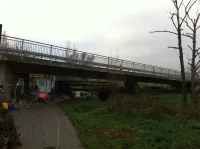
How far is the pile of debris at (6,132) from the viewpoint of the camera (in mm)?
6062

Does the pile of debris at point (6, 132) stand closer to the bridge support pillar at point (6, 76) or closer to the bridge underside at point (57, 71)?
the bridge support pillar at point (6, 76)

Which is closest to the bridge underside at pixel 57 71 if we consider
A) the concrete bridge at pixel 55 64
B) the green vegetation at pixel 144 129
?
the concrete bridge at pixel 55 64

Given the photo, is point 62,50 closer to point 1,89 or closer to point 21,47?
point 21,47

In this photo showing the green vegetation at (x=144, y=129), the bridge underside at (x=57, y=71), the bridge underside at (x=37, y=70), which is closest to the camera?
the green vegetation at (x=144, y=129)

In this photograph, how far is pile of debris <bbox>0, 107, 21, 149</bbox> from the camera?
19.9 ft

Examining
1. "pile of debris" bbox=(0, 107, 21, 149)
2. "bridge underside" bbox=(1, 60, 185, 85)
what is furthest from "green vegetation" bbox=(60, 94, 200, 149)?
"bridge underside" bbox=(1, 60, 185, 85)

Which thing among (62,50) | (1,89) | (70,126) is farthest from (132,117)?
(62,50)

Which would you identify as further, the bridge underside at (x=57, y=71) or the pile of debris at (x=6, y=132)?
the bridge underside at (x=57, y=71)

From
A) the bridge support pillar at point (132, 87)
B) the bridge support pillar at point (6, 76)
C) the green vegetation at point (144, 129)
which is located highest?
the bridge support pillar at point (6, 76)

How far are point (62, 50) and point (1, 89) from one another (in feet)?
23.5

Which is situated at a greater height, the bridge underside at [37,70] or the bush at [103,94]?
the bridge underside at [37,70]

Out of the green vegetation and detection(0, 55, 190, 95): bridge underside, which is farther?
detection(0, 55, 190, 95): bridge underside

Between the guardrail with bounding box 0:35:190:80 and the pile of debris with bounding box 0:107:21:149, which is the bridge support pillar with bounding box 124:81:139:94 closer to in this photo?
the guardrail with bounding box 0:35:190:80

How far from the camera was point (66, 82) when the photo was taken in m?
35.1
